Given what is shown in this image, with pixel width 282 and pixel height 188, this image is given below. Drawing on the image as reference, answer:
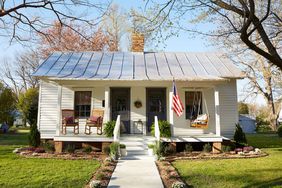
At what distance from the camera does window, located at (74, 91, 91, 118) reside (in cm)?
1326

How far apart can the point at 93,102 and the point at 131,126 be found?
214 cm

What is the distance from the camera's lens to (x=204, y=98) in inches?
521

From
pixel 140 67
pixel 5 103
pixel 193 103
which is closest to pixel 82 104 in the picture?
pixel 140 67

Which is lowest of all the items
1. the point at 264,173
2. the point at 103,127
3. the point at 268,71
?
the point at 264,173

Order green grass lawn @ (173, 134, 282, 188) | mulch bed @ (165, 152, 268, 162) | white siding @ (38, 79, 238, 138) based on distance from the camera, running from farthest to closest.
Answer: white siding @ (38, 79, 238, 138)
mulch bed @ (165, 152, 268, 162)
green grass lawn @ (173, 134, 282, 188)

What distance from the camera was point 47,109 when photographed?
13141 mm

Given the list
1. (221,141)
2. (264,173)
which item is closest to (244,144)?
(221,141)

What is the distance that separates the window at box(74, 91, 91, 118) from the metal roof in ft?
4.01

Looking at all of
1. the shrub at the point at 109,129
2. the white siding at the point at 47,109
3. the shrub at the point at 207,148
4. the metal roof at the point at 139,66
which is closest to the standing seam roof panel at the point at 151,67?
the metal roof at the point at 139,66

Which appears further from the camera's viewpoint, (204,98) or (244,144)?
(204,98)

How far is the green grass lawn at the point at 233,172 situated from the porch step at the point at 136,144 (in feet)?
5.88

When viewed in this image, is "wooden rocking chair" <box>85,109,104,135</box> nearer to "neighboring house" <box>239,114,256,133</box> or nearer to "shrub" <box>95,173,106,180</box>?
"shrub" <box>95,173,106,180</box>

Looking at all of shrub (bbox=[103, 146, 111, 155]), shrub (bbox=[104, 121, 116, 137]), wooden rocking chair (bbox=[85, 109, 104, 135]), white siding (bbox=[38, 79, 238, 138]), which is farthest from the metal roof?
shrub (bbox=[103, 146, 111, 155])

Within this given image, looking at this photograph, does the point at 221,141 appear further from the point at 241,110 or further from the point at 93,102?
the point at 241,110
